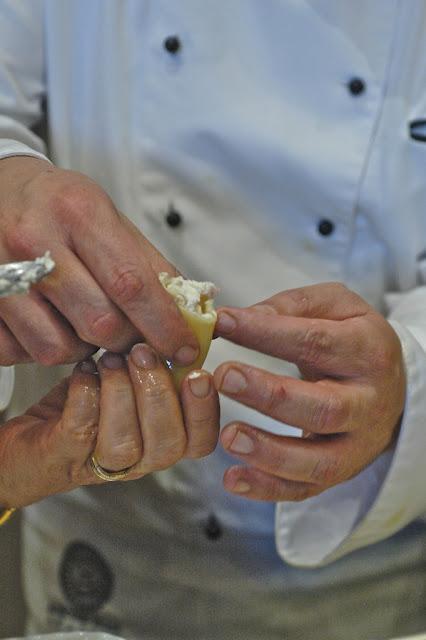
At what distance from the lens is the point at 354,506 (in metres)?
0.87

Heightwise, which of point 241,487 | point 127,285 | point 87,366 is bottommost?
point 241,487

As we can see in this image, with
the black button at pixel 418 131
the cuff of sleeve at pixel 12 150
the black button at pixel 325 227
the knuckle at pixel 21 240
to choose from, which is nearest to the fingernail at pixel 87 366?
the knuckle at pixel 21 240

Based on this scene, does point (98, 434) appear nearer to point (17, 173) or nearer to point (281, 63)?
point (17, 173)

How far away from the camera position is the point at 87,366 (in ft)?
2.25

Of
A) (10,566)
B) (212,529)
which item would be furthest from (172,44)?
(10,566)

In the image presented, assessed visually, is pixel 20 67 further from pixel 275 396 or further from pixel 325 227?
pixel 275 396

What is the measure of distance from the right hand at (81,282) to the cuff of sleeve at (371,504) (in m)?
0.25

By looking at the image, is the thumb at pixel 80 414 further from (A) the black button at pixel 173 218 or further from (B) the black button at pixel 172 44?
(B) the black button at pixel 172 44

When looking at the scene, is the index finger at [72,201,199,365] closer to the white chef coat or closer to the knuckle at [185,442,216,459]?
the knuckle at [185,442,216,459]

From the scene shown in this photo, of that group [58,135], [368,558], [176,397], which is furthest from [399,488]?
[58,135]

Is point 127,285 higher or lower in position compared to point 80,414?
higher

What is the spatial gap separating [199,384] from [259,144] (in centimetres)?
35

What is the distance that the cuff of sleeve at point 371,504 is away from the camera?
0.78m

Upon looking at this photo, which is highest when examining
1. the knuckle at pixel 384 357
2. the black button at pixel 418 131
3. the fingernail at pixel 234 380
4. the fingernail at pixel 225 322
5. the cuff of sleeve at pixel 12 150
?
the black button at pixel 418 131
